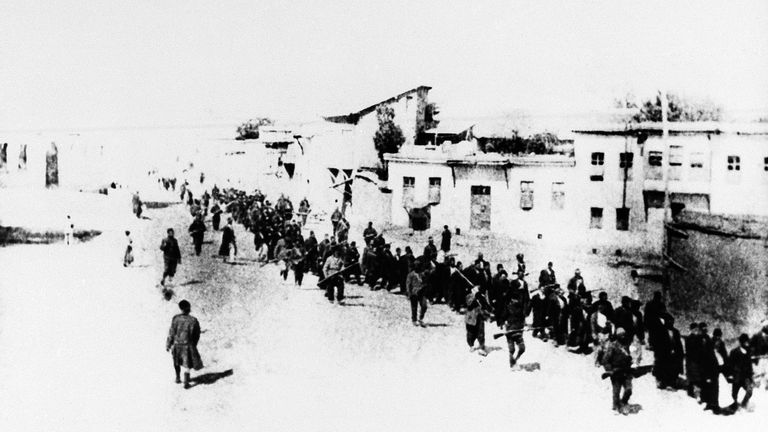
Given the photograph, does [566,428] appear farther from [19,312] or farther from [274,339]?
[19,312]

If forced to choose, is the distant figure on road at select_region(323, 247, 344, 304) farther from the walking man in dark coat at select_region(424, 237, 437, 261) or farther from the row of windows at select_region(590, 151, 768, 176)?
the row of windows at select_region(590, 151, 768, 176)

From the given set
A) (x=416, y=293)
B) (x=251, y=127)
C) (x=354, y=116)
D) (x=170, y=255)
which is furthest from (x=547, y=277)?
(x=170, y=255)

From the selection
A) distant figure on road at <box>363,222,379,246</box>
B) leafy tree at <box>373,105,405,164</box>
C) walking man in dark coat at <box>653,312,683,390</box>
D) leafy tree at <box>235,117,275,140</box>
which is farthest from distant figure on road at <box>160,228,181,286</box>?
walking man in dark coat at <box>653,312,683,390</box>

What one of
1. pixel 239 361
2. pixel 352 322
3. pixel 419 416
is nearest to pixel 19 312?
pixel 239 361

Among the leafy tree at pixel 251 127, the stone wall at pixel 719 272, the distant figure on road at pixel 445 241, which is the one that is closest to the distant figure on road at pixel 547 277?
the distant figure on road at pixel 445 241

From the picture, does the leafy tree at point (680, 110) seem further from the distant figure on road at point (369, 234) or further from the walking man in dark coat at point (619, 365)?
the distant figure on road at point (369, 234)

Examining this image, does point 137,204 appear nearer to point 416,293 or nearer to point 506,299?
point 416,293

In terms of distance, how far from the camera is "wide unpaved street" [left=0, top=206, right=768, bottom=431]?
5684 mm

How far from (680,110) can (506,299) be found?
7.13ft

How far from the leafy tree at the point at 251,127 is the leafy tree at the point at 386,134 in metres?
1.00

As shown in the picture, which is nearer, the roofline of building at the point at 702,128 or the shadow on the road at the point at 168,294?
the roofline of building at the point at 702,128

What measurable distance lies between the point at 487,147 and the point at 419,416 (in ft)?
8.01

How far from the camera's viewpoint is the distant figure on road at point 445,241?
21.4 ft

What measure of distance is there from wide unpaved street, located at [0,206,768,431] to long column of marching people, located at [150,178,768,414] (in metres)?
0.18
